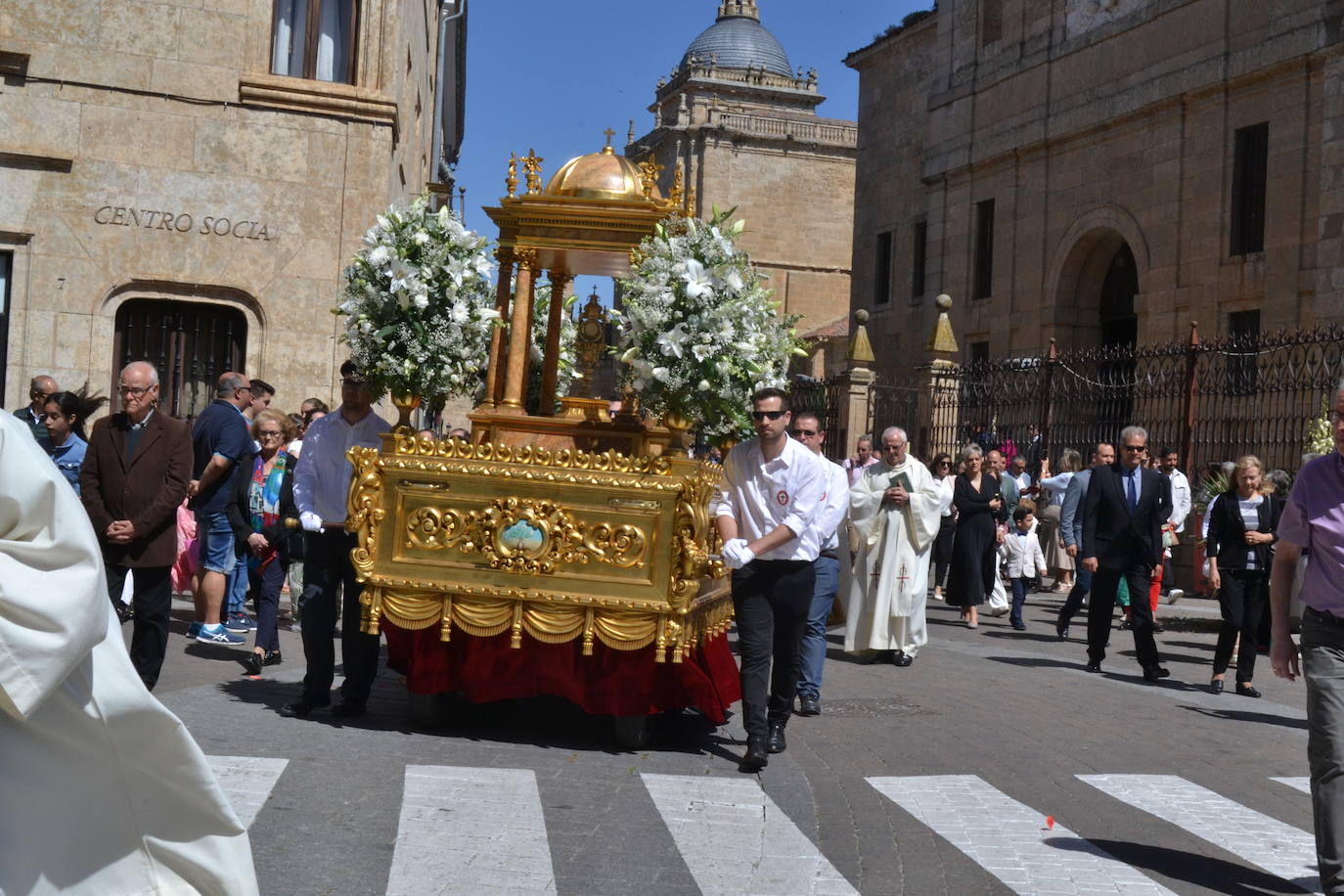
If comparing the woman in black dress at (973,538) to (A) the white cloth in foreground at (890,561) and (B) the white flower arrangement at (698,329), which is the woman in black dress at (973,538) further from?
(B) the white flower arrangement at (698,329)

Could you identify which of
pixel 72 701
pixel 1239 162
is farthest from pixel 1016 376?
pixel 72 701

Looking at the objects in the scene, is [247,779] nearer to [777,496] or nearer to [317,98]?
[777,496]

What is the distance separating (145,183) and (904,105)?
25.9 m

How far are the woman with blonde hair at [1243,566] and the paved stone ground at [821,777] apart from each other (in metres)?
0.36

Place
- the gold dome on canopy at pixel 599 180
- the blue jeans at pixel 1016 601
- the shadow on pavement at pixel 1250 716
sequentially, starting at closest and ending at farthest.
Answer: the gold dome on canopy at pixel 599 180
the shadow on pavement at pixel 1250 716
the blue jeans at pixel 1016 601

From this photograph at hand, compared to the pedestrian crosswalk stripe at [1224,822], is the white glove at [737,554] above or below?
above

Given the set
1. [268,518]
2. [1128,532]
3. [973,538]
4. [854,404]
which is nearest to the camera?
[268,518]

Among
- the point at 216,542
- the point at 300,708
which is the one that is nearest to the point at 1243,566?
the point at 300,708

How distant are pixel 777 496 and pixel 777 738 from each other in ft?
4.32

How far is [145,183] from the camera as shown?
16.9m

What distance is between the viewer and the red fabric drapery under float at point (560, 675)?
321 inches

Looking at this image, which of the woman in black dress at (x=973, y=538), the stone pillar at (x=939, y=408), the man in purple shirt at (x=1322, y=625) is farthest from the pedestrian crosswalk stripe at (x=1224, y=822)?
the stone pillar at (x=939, y=408)

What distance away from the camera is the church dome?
6925cm

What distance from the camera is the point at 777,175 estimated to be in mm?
60656
